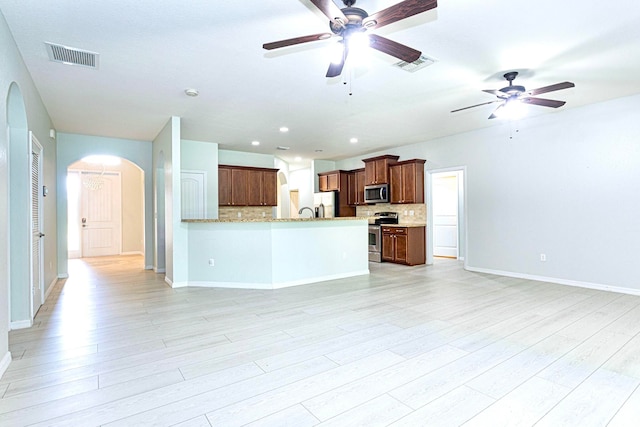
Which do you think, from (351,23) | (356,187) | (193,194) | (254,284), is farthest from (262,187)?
(351,23)

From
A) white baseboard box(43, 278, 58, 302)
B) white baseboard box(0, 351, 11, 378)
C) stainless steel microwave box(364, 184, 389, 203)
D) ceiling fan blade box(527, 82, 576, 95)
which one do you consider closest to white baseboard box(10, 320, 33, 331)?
white baseboard box(0, 351, 11, 378)

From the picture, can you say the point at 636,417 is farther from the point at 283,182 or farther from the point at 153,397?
the point at 283,182

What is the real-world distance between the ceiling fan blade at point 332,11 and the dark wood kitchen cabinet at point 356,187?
681 cm

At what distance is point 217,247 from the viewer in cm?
529

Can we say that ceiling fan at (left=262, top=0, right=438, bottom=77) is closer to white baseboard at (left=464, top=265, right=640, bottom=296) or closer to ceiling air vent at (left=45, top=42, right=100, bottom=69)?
ceiling air vent at (left=45, top=42, right=100, bottom=69)

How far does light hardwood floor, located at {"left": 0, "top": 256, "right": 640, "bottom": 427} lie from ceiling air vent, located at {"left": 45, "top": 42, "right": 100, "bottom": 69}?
2.67 m

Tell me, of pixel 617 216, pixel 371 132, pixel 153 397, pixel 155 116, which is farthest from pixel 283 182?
pixel 153 397

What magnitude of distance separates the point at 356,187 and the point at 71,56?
6.86 m

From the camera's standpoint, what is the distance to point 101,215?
9586 mm

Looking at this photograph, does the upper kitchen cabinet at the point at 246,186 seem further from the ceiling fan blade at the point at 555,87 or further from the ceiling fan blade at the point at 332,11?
the ceiling fan blade at the point at 332,11

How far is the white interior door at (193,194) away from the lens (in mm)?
7070

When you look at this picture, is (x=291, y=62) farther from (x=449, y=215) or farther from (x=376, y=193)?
(x=449, y=215)

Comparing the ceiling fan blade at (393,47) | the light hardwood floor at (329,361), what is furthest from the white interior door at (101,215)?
the ceiling fan blade at (393,47)

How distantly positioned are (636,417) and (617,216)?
3.93 m
